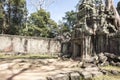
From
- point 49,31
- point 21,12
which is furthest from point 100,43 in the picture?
point 21,12

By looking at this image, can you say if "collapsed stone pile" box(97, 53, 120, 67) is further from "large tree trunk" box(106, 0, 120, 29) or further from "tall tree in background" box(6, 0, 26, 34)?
"tall tree in background" box(6, 0, 26, 34)

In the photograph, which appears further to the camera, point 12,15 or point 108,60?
point 12,15

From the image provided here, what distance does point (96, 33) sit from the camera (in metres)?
17.2

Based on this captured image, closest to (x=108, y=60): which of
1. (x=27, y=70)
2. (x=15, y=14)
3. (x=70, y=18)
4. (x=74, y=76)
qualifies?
(x=27, y=70)

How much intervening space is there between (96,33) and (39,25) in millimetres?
18106

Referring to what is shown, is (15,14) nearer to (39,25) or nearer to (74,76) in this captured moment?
(39,25)

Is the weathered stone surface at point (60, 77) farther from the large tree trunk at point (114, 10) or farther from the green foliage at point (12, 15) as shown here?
the green foliage at point (12, 15)

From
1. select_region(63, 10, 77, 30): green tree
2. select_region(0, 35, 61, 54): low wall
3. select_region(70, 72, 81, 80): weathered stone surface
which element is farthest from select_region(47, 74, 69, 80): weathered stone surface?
select_region(63, 10, 77, 30): green tree

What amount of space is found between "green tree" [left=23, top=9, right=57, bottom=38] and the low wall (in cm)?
598

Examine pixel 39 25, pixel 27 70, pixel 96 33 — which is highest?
pixel 39 25

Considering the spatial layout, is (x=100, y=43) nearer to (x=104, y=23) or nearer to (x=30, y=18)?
(x=104, y=23)

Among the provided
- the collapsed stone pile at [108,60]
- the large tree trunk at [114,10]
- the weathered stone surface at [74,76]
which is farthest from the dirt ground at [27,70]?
the large tree trunk at [114,10]

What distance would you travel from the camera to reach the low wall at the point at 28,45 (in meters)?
24.4

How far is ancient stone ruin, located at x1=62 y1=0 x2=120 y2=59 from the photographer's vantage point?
16266 mm
